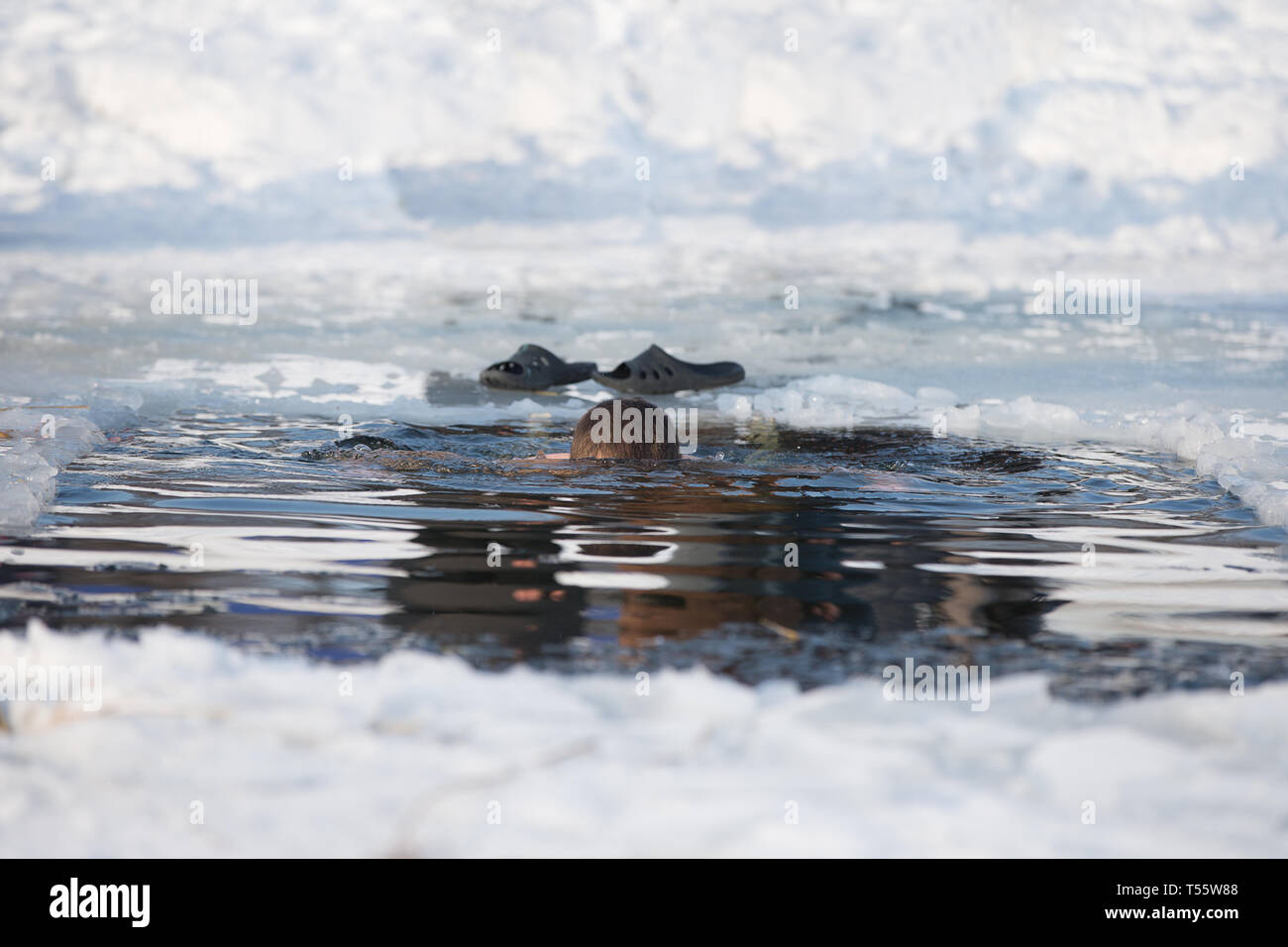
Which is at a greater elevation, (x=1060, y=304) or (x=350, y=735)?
(x=1060, y=304)

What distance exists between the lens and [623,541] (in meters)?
4.36

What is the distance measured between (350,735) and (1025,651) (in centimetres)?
162

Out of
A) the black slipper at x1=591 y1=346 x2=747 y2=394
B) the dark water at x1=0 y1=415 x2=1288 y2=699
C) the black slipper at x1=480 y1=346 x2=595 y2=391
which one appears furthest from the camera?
the black slipper at x1=480 y1=346 x2=595 y2=391

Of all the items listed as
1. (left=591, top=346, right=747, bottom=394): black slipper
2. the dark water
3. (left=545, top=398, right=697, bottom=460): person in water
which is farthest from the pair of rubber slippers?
(left=545, top=398, right=697, bottom=460): person in water

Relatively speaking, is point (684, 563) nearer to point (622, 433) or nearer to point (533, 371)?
point (622, 433)

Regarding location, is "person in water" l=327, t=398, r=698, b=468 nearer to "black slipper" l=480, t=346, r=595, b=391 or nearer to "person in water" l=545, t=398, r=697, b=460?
"person in water" l=545, t=398, r=697, b=460

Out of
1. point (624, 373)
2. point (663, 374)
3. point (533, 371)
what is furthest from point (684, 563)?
point (533, 371)

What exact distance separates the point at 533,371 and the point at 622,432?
331 centimetres

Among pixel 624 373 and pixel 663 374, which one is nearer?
pixel 624 373

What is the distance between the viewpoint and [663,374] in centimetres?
920

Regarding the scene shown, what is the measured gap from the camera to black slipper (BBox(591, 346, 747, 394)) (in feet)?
29.6

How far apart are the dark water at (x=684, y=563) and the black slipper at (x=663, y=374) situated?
2655 millimetres
